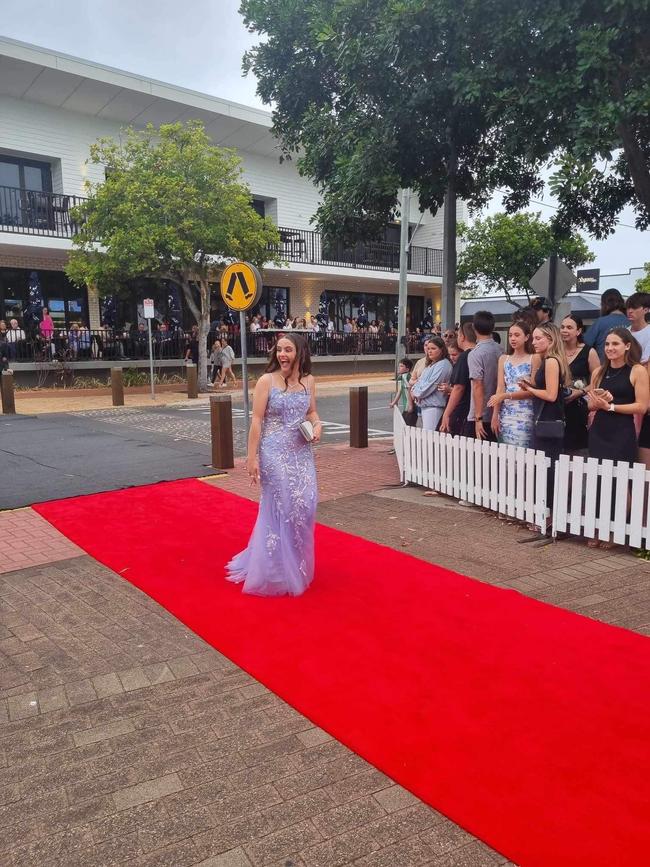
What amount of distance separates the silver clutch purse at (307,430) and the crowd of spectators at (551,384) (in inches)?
91.1

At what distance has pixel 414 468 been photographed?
26.4 ft

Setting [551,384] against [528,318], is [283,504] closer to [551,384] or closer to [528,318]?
[551,384]

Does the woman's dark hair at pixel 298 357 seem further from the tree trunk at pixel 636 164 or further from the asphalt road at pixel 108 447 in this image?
the tree trunk at pixel 636 164

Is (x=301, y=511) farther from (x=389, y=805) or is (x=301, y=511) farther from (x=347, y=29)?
(x=347, y=29)

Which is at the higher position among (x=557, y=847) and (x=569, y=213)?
(x=569, y=213)

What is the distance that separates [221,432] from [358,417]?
8.47ft

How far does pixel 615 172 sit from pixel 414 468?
288 inches

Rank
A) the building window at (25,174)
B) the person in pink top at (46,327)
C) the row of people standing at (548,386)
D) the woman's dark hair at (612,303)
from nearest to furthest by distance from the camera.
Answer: the row of people standing at (548,386), the woman's dark hair at (612,303), the person in pink top at (46,327), the building window at (25,174)

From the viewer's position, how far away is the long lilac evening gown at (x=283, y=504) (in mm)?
4715

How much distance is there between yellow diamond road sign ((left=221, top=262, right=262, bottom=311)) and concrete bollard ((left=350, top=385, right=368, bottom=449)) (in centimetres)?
284

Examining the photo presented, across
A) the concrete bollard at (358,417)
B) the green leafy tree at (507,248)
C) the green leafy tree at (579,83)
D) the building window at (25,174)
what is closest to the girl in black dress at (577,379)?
the green leafy tree at (579,83)

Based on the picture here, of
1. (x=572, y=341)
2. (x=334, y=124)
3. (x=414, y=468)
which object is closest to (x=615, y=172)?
(x=334, y=124)

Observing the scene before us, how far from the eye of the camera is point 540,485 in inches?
237

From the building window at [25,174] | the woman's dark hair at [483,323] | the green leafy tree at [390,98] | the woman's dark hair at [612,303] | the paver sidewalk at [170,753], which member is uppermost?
the building window at [25,174]
